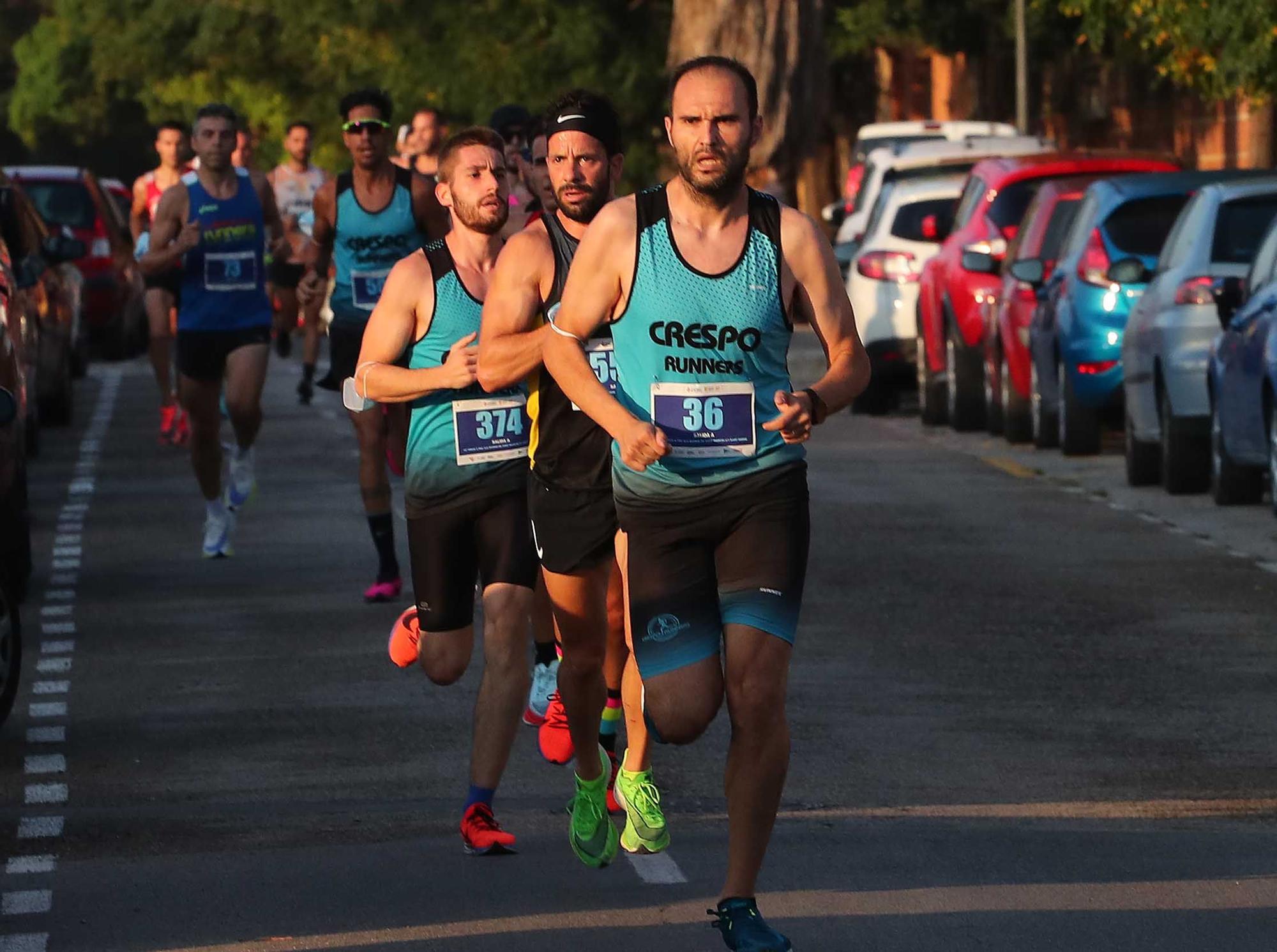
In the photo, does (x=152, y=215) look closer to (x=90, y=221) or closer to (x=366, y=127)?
(x=366, y=127)

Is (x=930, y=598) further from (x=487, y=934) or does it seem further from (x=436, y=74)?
(x=436, y=74)

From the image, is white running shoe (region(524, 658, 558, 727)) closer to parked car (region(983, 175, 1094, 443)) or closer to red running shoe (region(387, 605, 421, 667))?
red running shoe (region(387, 605, 421, 667))

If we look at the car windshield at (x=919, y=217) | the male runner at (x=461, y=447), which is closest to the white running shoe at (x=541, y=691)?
the male runner at (x=461, y=447)

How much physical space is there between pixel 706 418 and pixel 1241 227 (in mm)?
11035

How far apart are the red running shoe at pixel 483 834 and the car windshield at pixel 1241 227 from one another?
9909 mm

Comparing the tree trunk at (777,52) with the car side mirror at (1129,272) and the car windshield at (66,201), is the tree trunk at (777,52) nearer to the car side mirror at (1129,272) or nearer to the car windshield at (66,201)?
the car windshield at (66,201)

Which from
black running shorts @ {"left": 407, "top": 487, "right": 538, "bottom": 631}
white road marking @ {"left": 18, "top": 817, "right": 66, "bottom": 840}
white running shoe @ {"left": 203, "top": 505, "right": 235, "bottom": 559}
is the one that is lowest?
white running shoe @ {"left": 203, "top": 505, "right": 235, "bottom": 559}

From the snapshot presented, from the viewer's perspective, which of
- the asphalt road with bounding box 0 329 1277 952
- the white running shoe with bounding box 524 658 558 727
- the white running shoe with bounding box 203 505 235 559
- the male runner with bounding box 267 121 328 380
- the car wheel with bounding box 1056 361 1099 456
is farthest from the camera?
the male runner with bounding box 267 121 328 380

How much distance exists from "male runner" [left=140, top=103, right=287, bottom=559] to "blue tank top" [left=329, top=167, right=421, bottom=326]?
5.81 ft

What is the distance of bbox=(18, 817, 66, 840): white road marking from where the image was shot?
8789 mm

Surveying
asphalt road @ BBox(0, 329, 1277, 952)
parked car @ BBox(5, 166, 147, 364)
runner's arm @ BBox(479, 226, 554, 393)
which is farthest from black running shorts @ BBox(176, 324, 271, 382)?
parked car @ BBox(5, 166, 147, 364)

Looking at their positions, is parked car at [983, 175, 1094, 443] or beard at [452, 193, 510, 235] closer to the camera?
beard at [452, 193, 510, 235]

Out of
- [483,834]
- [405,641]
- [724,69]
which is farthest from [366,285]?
[724,69]

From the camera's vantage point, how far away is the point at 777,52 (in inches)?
1532
